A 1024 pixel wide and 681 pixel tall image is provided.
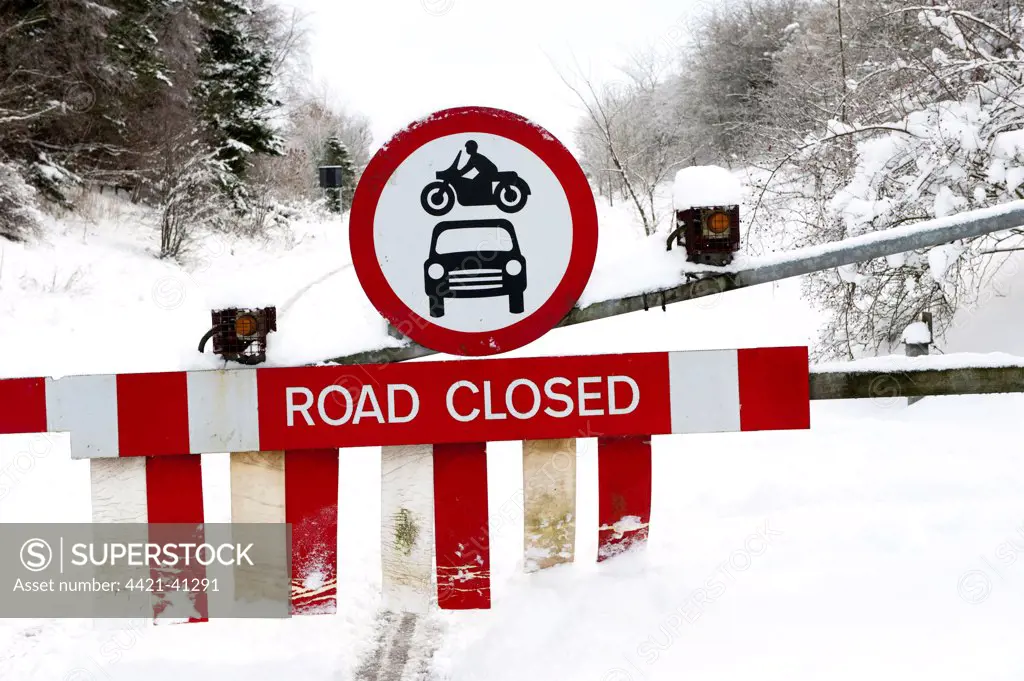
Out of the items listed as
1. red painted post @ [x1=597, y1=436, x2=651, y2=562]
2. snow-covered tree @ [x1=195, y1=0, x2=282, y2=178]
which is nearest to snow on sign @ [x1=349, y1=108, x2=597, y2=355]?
red painted post @ [x1=597, y1=436, x2=651, y2=562]

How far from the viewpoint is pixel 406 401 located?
7.79ft

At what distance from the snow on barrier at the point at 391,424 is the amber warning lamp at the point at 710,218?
30 cm

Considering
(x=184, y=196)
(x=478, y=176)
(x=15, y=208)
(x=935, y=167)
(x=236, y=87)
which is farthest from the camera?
(x=236, y=87)

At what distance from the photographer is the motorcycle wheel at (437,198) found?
7.58 ft

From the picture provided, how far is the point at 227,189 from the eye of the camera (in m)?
22.2

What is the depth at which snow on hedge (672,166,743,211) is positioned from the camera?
2312 mm

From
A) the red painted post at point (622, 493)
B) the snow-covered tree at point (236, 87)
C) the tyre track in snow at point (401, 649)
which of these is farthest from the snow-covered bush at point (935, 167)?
the snow-covered tree at point (236, 87)

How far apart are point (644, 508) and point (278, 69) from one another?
91.1 ft

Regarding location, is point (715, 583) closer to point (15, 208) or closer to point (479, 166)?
point (479, 166)

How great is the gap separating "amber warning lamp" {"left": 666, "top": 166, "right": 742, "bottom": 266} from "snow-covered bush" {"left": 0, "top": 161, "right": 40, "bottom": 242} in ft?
39.9

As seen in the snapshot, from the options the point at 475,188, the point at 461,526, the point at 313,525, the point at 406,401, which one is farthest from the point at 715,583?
the point at 475,188

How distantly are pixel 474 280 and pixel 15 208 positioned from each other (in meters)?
12.1

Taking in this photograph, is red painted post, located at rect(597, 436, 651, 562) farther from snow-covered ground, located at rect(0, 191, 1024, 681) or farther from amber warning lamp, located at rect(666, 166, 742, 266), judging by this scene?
amber warning lamp, located at rect(666, 166, 742, 266)

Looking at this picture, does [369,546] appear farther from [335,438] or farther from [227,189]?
[227,189]
